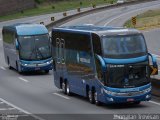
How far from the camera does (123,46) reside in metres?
26.0

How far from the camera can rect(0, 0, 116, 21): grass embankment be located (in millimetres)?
103919

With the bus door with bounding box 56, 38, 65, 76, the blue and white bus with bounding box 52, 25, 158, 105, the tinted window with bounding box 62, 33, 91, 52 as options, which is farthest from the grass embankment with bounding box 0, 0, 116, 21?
the blue and white bus with bounding box 52, 25, 158, 105

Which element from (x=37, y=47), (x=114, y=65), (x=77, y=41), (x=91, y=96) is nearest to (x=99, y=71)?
(x=114, y=65)

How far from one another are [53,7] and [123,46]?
8676cm

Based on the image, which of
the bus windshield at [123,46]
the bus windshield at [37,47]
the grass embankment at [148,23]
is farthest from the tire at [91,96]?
the grass embankment at [148,23]

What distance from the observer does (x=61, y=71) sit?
31641mm

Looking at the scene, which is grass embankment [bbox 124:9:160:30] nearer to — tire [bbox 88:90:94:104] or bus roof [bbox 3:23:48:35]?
bus roof [bbox 3:23:48:35]

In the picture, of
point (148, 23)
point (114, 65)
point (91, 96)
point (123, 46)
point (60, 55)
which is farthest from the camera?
point (148, 23)

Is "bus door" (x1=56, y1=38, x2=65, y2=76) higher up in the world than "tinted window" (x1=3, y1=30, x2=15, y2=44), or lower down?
higher up

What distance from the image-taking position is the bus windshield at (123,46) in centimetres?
2580

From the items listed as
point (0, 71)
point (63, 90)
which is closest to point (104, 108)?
point (63, 90)

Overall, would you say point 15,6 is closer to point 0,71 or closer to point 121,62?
point 0,71

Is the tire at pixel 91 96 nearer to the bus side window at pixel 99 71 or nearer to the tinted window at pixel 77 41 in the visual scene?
the bus side window at pixel 99 71

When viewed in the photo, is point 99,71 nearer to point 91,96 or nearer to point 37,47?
point 91,96
